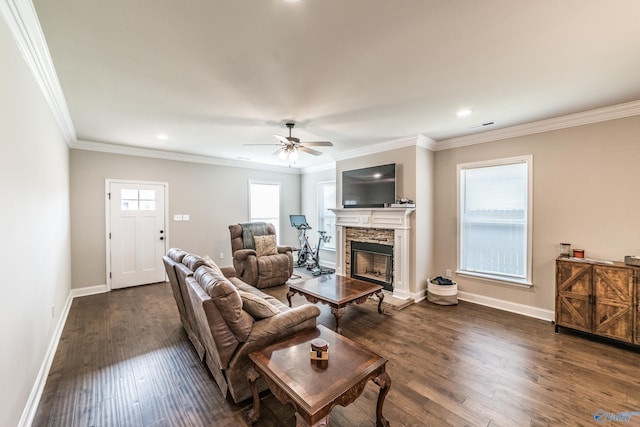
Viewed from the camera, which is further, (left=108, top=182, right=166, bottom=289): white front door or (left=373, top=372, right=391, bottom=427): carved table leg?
(left=108, top=182, right=166, bottom=289): white front door

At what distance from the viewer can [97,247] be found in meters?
4.73

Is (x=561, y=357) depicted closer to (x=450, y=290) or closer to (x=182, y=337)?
(x=450, y=290)

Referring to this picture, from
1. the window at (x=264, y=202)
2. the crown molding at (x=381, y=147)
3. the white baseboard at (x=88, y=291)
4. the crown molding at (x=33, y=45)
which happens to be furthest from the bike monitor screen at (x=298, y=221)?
the crown molding at (x=33, y=45)

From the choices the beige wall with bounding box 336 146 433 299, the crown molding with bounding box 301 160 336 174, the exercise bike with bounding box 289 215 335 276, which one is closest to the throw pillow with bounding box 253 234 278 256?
the exercise bike with bounding box 289 215 335 276

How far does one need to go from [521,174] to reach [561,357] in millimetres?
2388

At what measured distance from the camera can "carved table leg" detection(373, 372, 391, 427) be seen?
1683 millimetres

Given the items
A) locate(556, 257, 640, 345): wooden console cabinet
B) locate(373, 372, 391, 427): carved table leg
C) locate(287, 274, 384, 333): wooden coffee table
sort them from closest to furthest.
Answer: locate(373, 372, 391, 427): carved table leg → locate(556, 257, 640, 345): wooden console cabinet → locate(287, 274, 384, 333): wooden coffee table

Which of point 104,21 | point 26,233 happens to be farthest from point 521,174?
point 26,233

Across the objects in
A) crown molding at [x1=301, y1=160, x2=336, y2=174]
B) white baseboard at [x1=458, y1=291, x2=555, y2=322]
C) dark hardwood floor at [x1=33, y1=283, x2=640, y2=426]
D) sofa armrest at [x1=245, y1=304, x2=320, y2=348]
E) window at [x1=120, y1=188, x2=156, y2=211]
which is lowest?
dark hardwood floor at [x1=33, y1=283, x2=640, y2=426]

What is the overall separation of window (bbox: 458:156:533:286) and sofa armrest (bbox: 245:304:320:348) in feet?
10.7

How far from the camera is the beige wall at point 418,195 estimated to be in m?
4.37

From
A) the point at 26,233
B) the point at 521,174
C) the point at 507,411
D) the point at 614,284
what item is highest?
the point at 521,174

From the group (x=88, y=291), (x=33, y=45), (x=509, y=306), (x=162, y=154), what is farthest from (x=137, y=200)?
(x=509, y=306)

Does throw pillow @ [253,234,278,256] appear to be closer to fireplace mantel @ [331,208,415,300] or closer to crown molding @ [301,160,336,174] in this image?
fireplace mantel @ [331,208,415,300]
